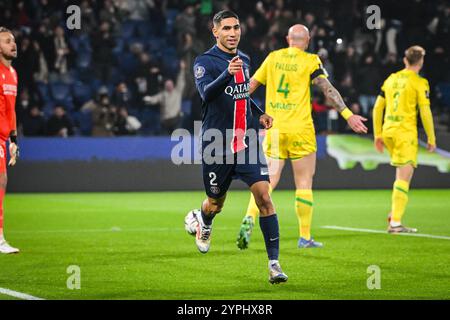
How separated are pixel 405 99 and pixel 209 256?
4.28 meters

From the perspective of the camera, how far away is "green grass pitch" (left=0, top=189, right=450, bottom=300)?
26.5 ft

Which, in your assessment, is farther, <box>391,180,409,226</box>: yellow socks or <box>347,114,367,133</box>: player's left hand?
<box>391,180,409,226</box>: yellow socks

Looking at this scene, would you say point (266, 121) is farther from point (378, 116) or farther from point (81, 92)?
point (81, 92)

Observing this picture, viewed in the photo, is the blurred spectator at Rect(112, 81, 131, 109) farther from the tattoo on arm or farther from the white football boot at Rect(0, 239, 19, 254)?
the tattoo on arm

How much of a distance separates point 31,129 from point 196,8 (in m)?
5.30

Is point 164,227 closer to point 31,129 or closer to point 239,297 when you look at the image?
point 239,297

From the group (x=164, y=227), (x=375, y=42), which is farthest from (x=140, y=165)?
(x=164, y=227)

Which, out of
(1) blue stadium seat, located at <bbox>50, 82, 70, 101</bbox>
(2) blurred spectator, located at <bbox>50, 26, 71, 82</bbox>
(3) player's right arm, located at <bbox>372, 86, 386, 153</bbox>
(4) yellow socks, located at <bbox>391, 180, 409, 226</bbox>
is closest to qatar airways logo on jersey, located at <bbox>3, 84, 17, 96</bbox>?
(3) player's right arm, located at <bbox>372, 86, 386, 153</bbox>

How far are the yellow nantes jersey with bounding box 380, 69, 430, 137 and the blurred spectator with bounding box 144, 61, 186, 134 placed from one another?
361 inches

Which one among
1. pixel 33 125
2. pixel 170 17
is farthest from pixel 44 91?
pixel 170 17

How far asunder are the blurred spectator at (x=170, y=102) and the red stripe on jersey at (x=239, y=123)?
13.2 meters

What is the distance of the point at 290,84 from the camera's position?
11.4 metres
